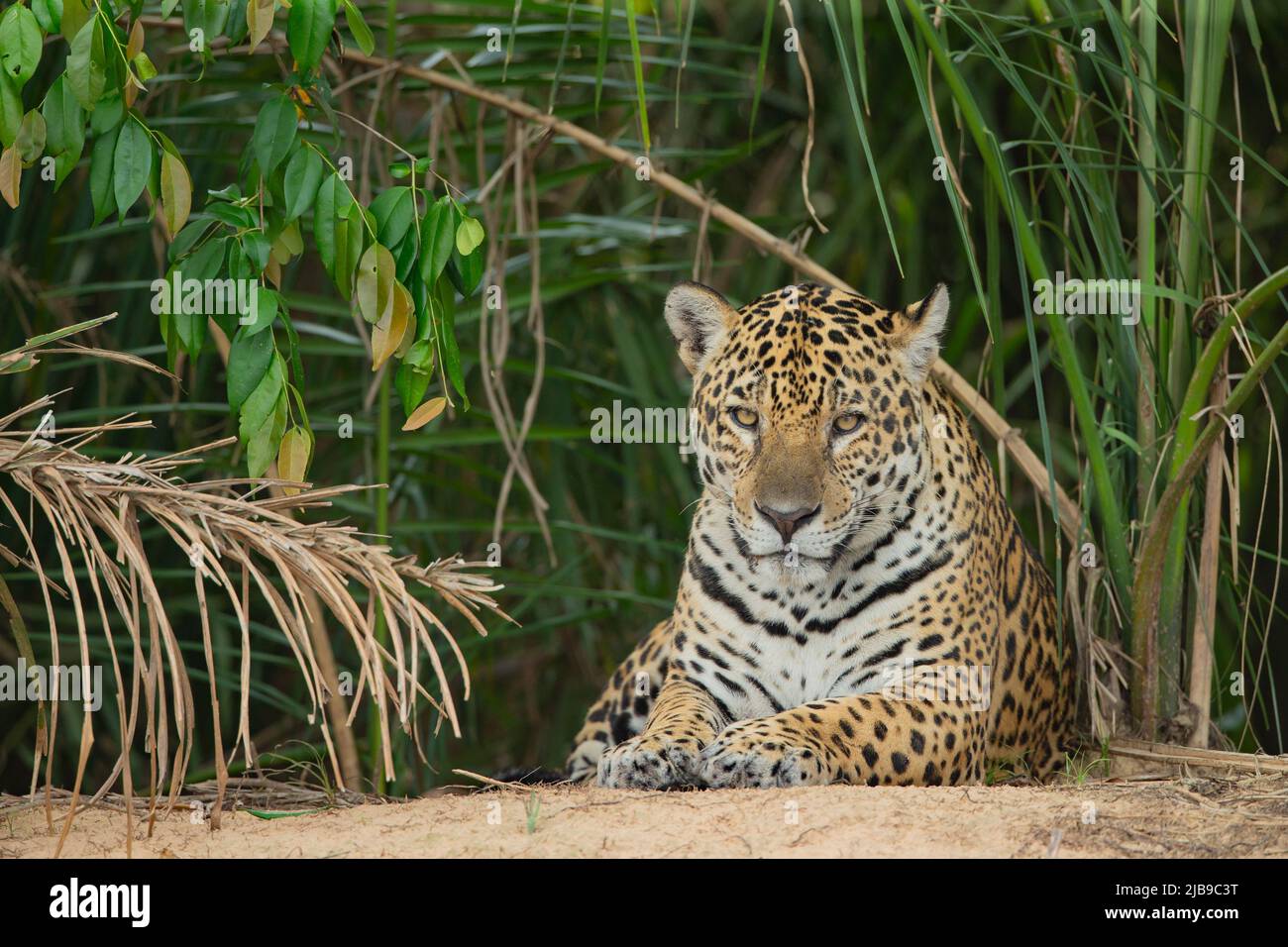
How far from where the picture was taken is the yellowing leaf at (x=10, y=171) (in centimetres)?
391

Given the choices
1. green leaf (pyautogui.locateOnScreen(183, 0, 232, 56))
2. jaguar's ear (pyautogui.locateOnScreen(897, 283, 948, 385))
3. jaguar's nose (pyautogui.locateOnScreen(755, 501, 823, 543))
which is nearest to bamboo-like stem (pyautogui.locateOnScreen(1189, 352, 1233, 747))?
jaguar's ear (pyautogui.locateOnScreen(897, 283, 948, 385))

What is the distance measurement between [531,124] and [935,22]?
5.59 ft

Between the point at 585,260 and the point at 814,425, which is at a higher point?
the point at 585,260

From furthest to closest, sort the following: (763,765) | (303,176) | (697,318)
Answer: (697,318) → (763,765) → (303,176)

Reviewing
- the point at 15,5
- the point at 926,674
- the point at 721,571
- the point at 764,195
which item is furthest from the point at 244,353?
the point at 764,195

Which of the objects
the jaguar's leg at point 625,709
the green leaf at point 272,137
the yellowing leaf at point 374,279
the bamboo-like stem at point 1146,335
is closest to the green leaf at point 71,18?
the green leaf at point 272,137

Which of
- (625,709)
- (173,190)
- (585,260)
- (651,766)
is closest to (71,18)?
(173,190)

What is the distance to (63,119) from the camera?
380cm

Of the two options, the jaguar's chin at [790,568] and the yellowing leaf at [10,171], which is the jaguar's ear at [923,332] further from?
the yellowing leaf at [10,171]

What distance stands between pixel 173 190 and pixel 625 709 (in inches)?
111

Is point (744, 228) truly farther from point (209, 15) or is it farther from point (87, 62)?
point (87, 62)

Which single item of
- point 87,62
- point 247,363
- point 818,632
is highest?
point 87,62

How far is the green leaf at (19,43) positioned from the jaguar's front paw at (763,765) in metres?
2.50

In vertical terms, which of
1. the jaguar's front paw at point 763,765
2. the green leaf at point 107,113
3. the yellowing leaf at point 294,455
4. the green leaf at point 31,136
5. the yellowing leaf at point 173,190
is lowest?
the jaguar's front paw at point 763,765
